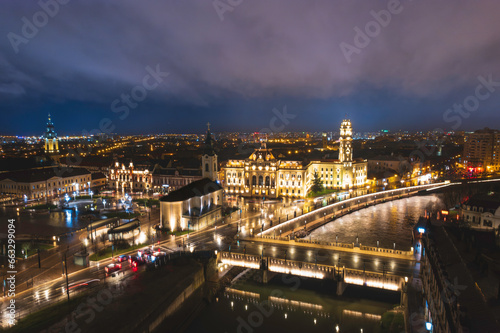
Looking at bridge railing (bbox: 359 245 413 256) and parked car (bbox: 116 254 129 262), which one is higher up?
bridge railing (bbox: 359 245 413 256)

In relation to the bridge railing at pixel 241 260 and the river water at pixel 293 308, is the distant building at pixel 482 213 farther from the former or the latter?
the bridge railing at pixel 241 260

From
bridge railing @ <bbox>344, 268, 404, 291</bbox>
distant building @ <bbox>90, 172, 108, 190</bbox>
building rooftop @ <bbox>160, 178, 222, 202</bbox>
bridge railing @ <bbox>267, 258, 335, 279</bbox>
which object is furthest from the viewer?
distant building @ <bbox>90, 172, 108, 190</bbox>

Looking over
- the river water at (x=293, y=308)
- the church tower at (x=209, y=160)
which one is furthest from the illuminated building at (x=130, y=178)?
the river water at (x=293, y=308)

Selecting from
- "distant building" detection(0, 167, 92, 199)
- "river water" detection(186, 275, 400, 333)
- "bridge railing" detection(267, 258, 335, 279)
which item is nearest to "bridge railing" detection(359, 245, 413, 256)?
"river water" detection(186, 275, 400, 333)

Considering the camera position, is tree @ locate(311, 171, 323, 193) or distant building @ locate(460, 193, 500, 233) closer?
distant building @ locate(460, 193, 500, 233)

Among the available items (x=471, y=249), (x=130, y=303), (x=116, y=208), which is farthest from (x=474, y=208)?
(x=116, y=208)

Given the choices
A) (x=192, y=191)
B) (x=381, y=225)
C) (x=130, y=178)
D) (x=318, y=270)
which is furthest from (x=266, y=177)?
(x=318, y=270)

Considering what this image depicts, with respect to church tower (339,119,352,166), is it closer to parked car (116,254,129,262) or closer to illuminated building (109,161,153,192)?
illuminated building (109,161,153,192)
